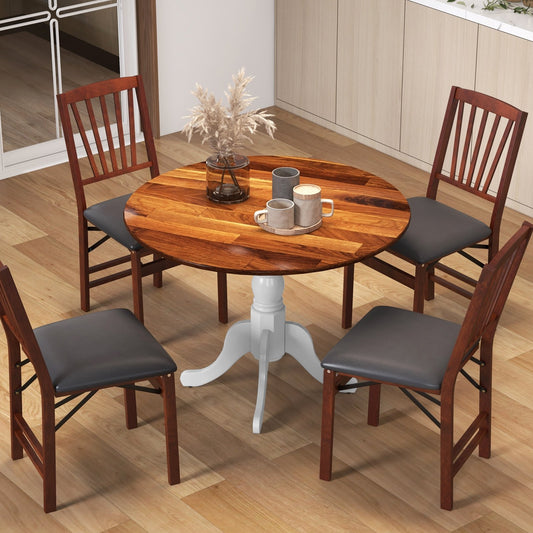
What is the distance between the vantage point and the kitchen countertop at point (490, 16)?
15.6 feet

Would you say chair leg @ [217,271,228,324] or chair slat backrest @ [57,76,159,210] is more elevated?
chair slat backrest @ [57,76,159,210]

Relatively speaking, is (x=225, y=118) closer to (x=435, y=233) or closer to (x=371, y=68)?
(x=435, y=233)

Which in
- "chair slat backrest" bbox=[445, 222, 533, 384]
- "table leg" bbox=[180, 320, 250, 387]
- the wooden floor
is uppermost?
"chair slat backrest" bbox=[445, 222, 533, 384]

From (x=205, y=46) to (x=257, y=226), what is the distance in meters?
2.80

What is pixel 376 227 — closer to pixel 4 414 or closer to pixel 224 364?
pixel 224 364

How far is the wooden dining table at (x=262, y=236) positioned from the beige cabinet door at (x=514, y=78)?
146cm

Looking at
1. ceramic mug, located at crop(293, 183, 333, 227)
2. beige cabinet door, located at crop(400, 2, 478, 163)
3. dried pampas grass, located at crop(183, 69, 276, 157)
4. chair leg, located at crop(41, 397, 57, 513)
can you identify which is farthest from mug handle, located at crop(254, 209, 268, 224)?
beige cabinet door, located at crop(400, 2, 478, 163)

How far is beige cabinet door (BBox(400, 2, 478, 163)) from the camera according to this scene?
5.05 meters

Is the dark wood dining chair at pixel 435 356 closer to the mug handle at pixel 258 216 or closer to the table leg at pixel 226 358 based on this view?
the mug handle at pixel 258 216

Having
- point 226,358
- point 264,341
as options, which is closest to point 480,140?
point 264,341

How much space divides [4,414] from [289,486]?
1060 mm

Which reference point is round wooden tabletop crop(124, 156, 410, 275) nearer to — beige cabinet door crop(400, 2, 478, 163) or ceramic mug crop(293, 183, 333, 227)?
ceramic mug crop(293, 183, 333, 227)

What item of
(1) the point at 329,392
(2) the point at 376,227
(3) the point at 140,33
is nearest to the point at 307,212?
(2) the point at 376,227

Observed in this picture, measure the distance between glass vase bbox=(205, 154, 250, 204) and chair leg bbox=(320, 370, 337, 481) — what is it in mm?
754
